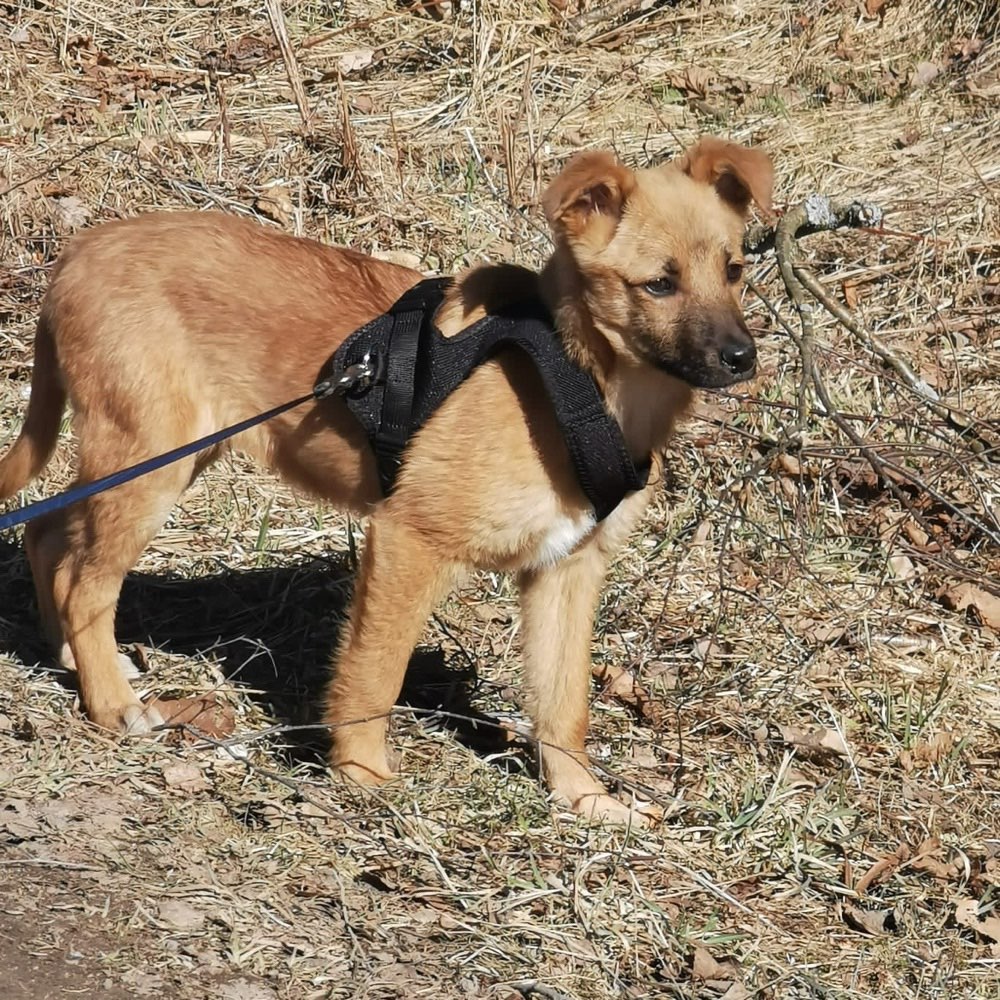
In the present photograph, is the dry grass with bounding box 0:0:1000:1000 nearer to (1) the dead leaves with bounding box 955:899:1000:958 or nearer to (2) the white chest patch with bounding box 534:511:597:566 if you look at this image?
(1) the dead leaves with bounding box 955:899:1000:958

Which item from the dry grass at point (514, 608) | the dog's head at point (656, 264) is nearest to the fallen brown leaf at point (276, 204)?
the dry grass at point (514, 608)

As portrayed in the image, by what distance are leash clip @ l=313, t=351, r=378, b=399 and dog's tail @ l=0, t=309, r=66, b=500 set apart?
1141 millimetres

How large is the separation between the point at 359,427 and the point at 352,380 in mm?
292

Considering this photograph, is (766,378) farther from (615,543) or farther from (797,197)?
(615,543)

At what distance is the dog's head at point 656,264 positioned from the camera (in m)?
3.84

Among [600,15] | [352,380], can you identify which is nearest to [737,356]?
[352,380]

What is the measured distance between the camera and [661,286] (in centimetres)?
394

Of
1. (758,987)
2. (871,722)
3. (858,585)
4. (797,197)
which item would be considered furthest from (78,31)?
(758,987)

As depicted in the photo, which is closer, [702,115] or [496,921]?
[496,921]

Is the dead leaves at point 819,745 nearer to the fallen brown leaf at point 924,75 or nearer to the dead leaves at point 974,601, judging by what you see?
the dead leaves at point 974,601

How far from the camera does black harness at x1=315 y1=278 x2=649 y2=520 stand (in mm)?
3945

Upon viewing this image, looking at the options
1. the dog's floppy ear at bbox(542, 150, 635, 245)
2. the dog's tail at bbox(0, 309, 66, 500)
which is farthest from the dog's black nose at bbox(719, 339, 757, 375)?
the dog's tail at bbox(0, 309, 66, 500)

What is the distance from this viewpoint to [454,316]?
13.8 feet

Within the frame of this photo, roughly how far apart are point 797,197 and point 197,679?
4.59m
